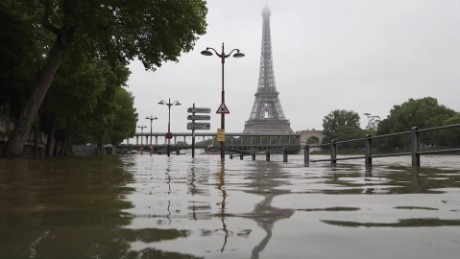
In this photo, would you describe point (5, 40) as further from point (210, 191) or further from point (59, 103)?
point (210, 191)

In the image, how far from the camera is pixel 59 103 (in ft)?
95.1

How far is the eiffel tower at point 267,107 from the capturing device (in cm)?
13138

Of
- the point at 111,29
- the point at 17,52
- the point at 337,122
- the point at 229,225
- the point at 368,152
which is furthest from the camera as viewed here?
the point at 337,122

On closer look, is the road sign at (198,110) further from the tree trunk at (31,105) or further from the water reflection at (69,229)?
the water reflection at (69,229)

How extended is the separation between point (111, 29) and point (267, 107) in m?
115

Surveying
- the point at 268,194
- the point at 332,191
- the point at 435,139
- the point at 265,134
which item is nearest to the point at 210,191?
the point at 268,194

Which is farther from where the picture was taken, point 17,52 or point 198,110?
point 198,110

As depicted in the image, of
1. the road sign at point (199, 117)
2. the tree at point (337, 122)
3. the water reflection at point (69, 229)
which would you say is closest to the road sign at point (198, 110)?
the road sign at point (199, 117)

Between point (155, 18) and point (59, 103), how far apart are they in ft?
38.0

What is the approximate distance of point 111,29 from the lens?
19.3 metres

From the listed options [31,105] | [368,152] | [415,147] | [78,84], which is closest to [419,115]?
[78,84]

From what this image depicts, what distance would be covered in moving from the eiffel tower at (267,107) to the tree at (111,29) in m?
108

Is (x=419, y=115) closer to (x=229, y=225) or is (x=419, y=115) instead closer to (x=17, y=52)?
(x=17, y=52)

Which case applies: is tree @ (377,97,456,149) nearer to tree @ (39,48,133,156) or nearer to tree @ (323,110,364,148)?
tree @ (323,110,364,148)
